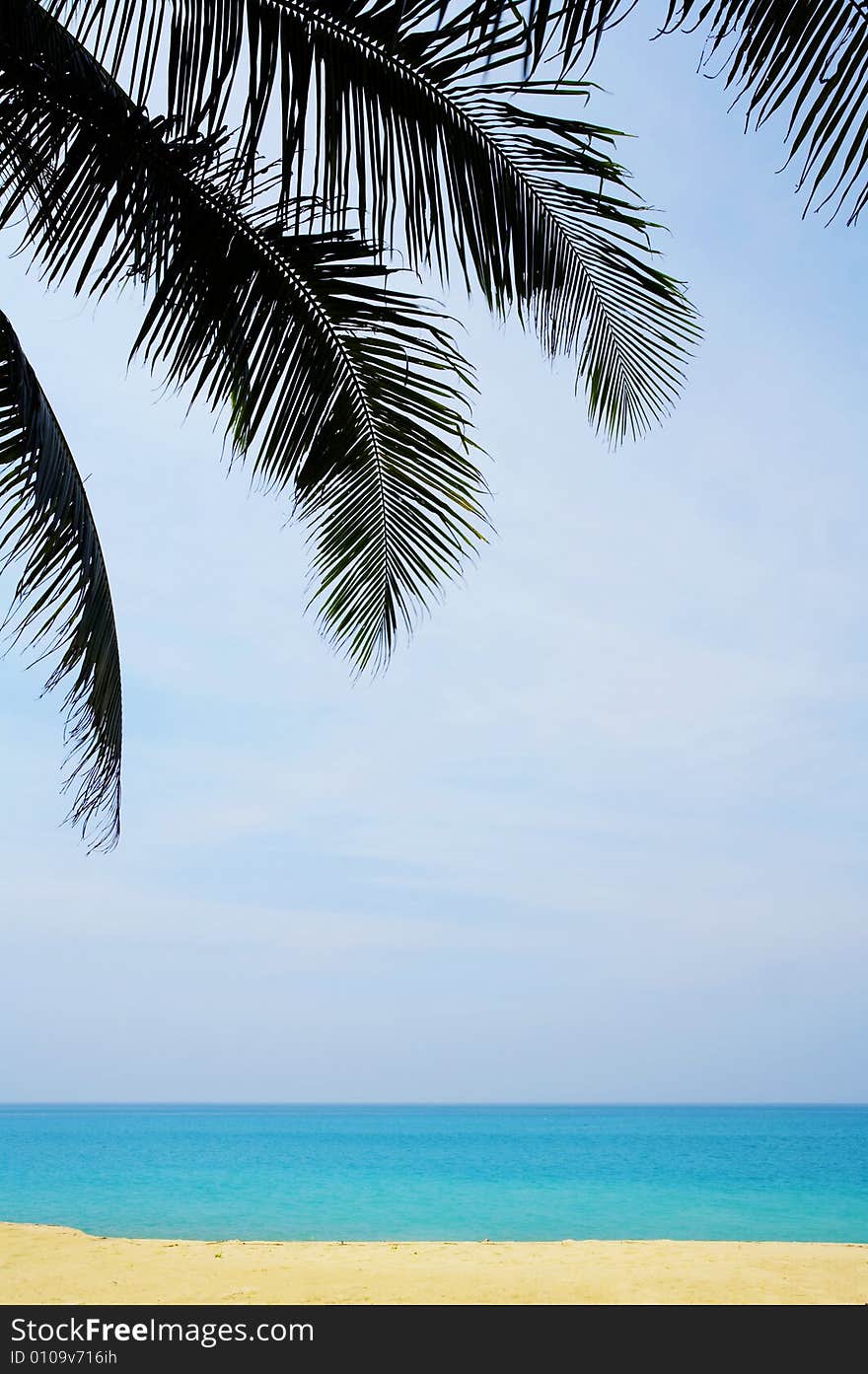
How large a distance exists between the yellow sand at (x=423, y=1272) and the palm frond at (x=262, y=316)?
6.60 metres

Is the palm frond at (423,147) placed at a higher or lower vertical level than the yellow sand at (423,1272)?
higher

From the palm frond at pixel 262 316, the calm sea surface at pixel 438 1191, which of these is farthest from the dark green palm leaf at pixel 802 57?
the calm sea surface at pixel 438 1191

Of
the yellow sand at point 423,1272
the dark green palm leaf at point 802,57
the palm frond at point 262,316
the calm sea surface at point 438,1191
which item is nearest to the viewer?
the dark green palm leaf at point 802,57

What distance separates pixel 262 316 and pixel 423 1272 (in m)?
8.58

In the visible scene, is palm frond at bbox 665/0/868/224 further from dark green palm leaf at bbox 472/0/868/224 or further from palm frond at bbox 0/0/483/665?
palm frond at bbox 0/0/483/665

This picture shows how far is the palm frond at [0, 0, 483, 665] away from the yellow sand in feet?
21.6

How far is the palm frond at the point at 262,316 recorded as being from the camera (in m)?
2.56

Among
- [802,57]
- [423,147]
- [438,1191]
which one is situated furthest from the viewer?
[438,1191]

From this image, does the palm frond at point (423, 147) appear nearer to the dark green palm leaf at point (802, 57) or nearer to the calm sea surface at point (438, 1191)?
the dark green palm leaf at point (802, 57)

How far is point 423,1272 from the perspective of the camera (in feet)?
29.8

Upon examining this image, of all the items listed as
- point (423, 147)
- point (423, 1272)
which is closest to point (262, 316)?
point (423, 147)

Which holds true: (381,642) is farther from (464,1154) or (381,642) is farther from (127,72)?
(464,1154)

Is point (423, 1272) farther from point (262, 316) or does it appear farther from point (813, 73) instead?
point (813, 73)

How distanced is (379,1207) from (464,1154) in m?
21.4
